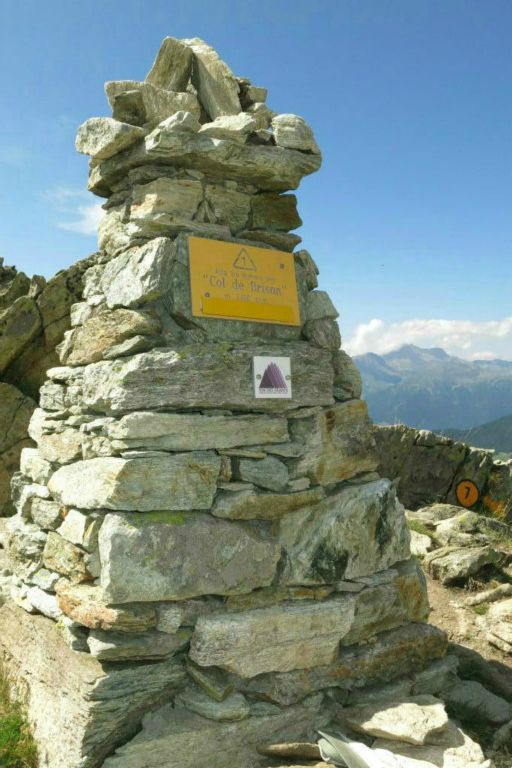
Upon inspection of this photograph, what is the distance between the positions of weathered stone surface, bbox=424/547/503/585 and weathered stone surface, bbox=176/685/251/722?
17.7 feet

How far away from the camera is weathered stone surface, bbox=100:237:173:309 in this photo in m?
5.67

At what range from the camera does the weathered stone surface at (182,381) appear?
546 cm

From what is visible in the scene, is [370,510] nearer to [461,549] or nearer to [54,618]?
[54,618]

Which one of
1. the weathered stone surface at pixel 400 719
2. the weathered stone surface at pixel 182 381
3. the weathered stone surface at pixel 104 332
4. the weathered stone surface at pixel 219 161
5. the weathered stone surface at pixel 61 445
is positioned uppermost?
the weathered stone surface at pixel 219 161

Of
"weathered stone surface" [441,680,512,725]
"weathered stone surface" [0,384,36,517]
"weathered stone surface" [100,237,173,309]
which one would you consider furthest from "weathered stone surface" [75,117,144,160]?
"weathered stone surface" [0,384,36,517]

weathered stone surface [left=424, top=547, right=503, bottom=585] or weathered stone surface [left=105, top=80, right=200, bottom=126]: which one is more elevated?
weathered stone surface [left=105, top=80, right=200, bottom=126]

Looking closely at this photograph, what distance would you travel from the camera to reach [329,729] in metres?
5.71

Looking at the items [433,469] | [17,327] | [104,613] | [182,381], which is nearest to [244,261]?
[182,381]

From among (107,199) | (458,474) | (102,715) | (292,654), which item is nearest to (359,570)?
(292,654)

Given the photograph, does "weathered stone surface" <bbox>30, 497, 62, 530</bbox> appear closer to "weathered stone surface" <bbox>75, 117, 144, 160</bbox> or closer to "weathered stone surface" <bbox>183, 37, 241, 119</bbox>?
"weathered stone surface" <bbox>75, 117, 144, 160</bbox>

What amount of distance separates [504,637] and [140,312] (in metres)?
6.54

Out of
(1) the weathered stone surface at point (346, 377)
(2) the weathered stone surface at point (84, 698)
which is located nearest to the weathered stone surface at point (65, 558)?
(2) the weathered stone surface at point (84, 698)

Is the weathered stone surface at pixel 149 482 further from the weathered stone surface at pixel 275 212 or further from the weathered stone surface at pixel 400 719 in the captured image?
the weathered stone surface at pixel 275 212

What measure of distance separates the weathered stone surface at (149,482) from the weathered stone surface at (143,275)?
154cm
